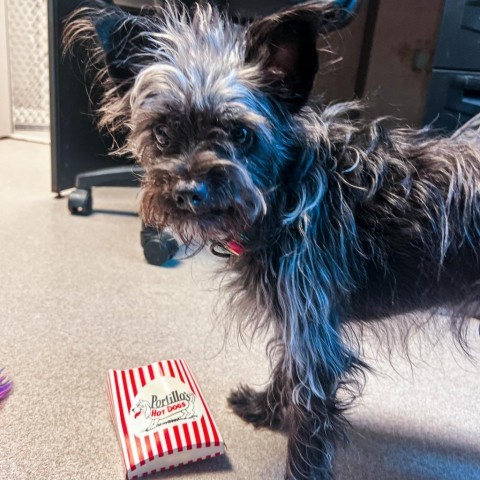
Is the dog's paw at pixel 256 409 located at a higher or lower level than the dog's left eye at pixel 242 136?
lower

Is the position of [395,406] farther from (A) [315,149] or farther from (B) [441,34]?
(B) [441,34]

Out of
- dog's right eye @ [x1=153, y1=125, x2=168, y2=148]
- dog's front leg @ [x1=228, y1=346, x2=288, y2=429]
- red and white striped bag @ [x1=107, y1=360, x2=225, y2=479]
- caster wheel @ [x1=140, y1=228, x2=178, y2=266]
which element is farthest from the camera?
caster wheel @ [x1=140, y1=228, x2=178, y2=266]

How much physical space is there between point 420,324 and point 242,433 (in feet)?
1.56

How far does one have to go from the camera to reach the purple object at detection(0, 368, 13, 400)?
120 centimetres

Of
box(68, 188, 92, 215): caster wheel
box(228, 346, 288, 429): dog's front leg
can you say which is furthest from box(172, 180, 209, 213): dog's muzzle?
box(68, 188, 92, 215): caster wheel

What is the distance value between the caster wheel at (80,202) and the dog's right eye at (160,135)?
4.64ft

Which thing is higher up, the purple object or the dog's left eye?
the dog's left eye

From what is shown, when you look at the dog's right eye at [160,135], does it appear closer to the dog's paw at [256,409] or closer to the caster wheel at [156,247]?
the dog's paw at [256,409]

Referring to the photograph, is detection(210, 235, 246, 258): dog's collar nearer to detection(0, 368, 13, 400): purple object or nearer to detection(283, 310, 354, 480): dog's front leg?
detection(283, 310, 354, 480): dog's front leg

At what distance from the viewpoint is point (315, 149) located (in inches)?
36.2

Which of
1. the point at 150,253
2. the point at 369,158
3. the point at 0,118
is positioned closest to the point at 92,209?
the point at 150,253

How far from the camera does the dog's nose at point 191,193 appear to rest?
83 centimetres

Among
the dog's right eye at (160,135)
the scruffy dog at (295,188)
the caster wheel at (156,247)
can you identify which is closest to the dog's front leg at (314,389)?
the scruffy dog at (295,188)

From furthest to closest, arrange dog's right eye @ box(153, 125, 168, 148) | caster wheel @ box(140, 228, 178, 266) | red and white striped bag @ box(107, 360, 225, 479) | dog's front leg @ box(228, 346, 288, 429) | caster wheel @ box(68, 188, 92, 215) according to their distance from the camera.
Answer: caster wheel @ box(68, 188, 92, 215), caster wheel @ box(140, 228, 178, 266), dog's front leg @ box(228, 346, 288, 429), red and white striped bag @ box(107, 360, 225, 479), dog's right eye @ box(153, 125, 168, 148)
